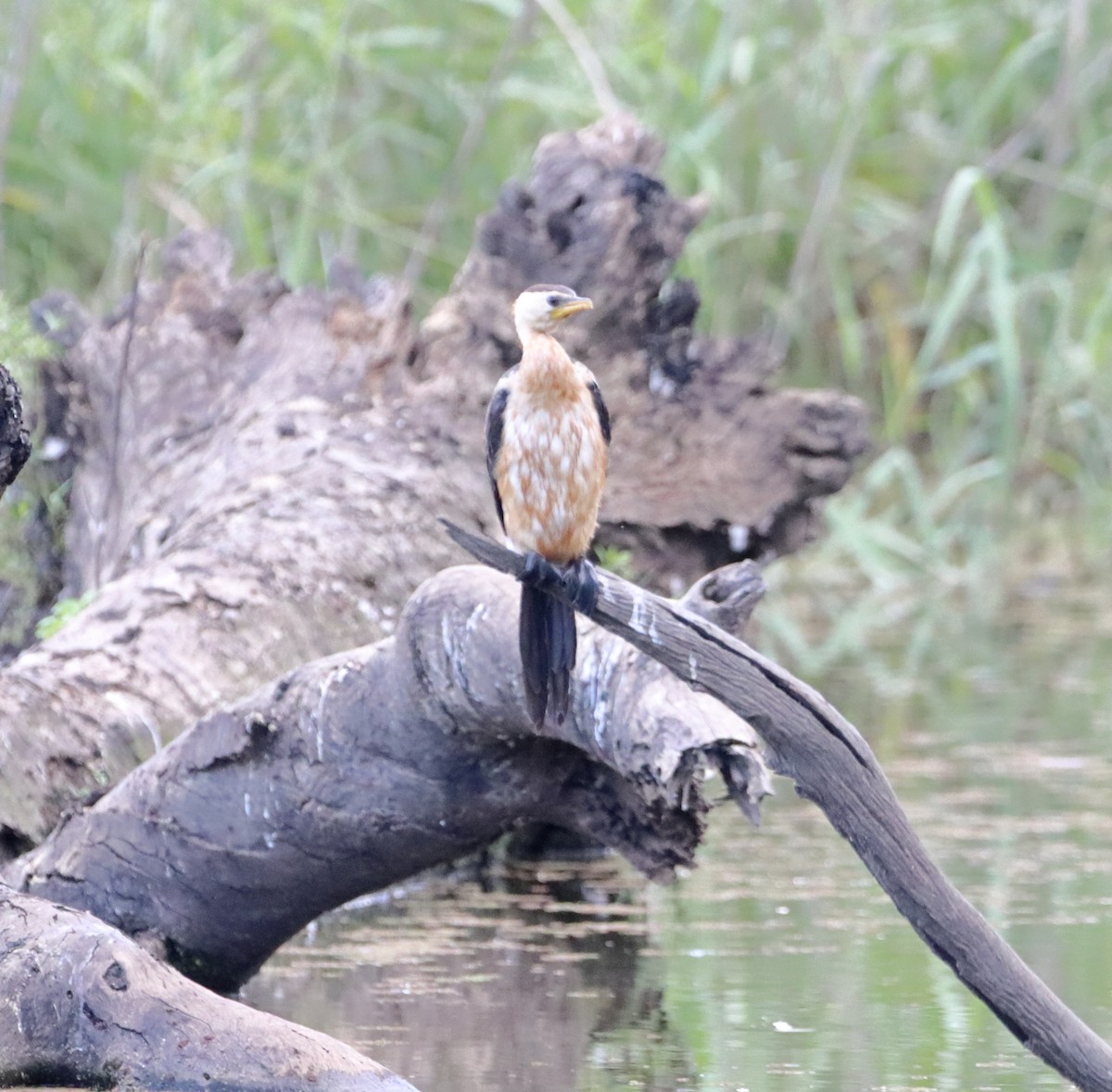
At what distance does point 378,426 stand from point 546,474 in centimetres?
193

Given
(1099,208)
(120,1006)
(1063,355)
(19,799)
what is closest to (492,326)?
(19,799)

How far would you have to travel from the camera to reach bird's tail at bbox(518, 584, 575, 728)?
316 cm

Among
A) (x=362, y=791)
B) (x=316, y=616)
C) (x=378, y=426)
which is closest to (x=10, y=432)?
(x=362, y=791)

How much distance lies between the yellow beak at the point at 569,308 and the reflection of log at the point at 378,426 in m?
1.42

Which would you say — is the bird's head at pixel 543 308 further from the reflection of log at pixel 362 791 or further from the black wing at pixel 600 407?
the reflection of log at pixel 362 791

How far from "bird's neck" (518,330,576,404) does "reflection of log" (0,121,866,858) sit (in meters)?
1.38

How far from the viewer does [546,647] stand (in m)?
3.17

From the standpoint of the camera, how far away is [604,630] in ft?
11.2

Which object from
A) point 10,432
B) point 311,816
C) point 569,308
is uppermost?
point 569,308

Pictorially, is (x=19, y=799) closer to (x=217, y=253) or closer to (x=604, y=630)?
(x=604, y=630)

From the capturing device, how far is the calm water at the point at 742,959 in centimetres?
333

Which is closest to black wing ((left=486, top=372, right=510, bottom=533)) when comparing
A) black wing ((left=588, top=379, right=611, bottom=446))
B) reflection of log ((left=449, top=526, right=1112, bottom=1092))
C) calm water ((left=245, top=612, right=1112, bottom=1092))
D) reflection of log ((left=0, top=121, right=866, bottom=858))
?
black wing ((left=588, top=379, right=611, bottom=446))

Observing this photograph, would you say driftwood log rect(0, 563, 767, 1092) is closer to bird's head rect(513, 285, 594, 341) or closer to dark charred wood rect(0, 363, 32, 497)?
bird's head rect(513, 285, 594, 341)

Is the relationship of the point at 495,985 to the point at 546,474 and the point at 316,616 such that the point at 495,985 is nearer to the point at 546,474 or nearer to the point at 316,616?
the point at 546,474
